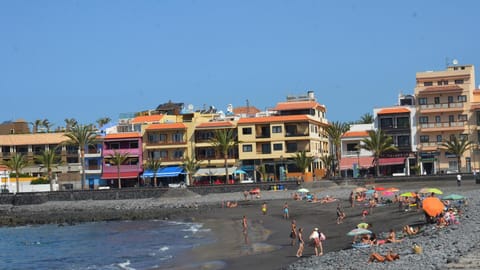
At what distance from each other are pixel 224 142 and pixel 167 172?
8.37 m

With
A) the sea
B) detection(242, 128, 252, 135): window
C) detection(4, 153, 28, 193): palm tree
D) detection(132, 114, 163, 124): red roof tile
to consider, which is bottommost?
the sea

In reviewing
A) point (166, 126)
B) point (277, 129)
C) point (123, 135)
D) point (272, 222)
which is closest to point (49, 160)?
point (123, 135)

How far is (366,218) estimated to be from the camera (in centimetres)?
4331

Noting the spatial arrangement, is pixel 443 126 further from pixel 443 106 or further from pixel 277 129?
pixel 277 129

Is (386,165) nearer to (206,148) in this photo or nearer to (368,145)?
(368,145)

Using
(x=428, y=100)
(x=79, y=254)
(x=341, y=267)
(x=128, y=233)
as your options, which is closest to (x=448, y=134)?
(x=428, y=100)

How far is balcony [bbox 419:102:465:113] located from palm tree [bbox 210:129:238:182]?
67.1ft

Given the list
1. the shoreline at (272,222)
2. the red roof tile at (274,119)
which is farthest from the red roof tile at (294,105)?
the shoreline at (272,222)

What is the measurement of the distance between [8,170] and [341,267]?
7174cm

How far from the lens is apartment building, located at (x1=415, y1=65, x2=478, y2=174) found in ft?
255

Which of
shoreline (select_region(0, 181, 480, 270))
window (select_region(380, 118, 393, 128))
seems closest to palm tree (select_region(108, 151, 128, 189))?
shoreline (select_region(0, 181, 480, 270))

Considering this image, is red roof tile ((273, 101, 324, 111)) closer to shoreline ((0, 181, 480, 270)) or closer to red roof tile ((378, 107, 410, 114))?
red roof tile ((378, 107, 410, 114))

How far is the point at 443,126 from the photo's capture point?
7862 cm

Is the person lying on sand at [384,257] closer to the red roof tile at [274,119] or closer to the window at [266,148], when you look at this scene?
the red roof tile at [274,119]
